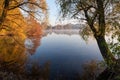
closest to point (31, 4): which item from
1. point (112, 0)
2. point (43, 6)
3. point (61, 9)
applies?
point (43, 6)

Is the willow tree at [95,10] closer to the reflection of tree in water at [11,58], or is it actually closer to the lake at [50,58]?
the lake at [50,58]

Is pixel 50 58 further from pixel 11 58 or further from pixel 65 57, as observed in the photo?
pixel 11 58

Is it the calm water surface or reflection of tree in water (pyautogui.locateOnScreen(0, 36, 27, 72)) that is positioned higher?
reflection of tree in water (pyautogui.locateOnScreen(0, 36, 27, 72))

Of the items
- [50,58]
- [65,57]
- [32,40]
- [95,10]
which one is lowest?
[65,57]

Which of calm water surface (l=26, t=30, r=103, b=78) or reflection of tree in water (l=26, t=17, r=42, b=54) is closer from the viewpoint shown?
calm water surface (l=26, t=30, r=103, b=78)

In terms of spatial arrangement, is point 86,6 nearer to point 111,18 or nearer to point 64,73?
point 111,18

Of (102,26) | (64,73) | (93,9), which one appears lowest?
(64,73)

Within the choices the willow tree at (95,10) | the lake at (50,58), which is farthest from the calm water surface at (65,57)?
the willow tree at (95,10)

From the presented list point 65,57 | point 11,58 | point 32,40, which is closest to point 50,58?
point 65,57

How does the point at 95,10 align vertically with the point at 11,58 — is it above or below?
above

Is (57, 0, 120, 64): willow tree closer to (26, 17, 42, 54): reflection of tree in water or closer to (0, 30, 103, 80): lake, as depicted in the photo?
(0, 30, 103, 80): lake

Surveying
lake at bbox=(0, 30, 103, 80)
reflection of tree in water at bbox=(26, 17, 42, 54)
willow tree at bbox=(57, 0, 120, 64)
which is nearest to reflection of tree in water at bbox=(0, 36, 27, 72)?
lake at bbox=(0, 30, 103, 80)

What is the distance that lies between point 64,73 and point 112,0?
751 centimetres

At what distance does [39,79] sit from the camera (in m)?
12.8
